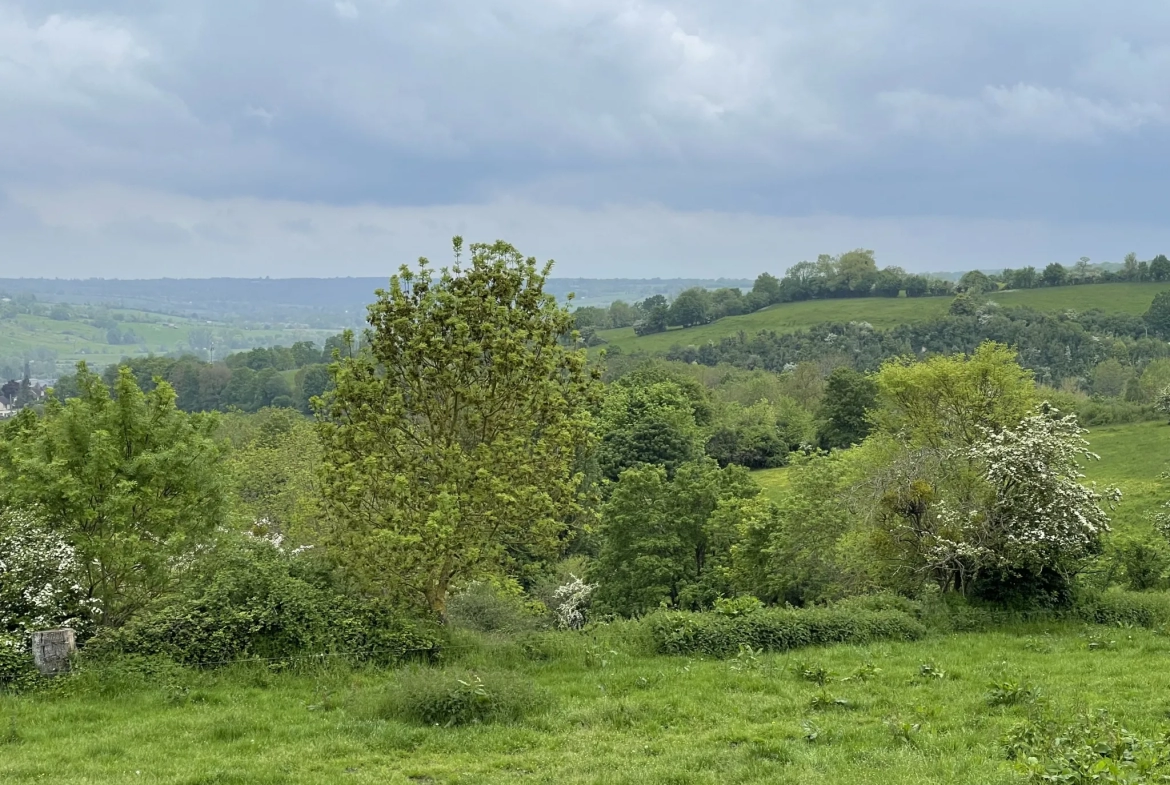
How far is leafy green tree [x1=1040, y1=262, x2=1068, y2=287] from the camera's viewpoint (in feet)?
647

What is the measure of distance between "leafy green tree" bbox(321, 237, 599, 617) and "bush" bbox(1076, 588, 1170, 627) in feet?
44.7

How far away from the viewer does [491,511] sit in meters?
17.4

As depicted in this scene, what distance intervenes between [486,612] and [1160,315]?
173640 millimetres

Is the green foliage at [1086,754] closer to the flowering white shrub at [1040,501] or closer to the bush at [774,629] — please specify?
the bush at [774,629]

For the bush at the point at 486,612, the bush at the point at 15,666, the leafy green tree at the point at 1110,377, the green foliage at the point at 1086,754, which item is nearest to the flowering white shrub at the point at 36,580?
the bush at the point at 15,666

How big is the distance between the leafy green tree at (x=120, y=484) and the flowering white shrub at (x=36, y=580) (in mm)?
558

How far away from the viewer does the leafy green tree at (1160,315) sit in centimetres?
15511

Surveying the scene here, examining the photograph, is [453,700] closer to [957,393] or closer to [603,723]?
[603,723]

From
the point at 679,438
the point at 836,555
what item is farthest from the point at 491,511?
the point at 679,438

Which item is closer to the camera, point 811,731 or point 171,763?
point 171,763

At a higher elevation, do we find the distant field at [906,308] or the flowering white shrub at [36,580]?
the distant field at [906,308]

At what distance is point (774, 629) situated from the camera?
1880 cm

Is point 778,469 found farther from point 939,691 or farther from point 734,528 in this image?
point 939,691

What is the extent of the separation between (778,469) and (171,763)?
84490mm
